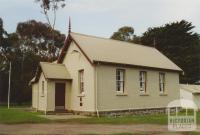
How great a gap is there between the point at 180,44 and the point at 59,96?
3591 cm

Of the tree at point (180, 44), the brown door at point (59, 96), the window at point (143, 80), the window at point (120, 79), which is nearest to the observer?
the window at point (120, 79)

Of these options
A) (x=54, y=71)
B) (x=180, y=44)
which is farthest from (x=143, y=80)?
(x=180, y=44)

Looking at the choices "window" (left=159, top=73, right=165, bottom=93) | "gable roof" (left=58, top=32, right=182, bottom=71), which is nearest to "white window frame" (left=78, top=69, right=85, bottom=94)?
"gable roof" (left=58, top=32, right=182, bottom=71)

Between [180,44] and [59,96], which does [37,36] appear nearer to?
[180,44]

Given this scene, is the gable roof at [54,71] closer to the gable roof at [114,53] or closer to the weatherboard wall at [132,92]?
the gable roof at [114,53]

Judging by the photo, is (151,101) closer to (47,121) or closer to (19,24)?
(47,121)

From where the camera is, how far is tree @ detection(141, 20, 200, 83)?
59.9 metres

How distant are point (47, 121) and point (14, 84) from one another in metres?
37.4

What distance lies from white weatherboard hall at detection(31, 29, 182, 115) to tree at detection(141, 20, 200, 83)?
2635 centimetres

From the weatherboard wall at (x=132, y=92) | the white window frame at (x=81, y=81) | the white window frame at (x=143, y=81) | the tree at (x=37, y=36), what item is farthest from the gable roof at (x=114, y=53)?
the tree at (x=37, y=36)

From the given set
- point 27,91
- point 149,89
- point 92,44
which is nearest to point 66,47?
point 92,44

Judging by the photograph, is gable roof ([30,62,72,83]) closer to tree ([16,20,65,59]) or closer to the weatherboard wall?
the weatherboard wall

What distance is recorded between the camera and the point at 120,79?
30141mm

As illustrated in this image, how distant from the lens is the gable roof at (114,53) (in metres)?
29.0
